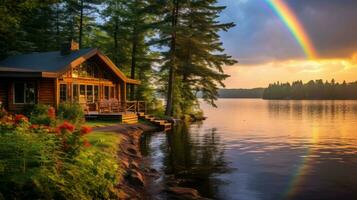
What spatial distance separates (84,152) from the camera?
411 inches

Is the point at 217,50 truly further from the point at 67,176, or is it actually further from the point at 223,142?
the point at 67,176

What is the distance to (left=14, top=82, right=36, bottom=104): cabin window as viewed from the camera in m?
30.8

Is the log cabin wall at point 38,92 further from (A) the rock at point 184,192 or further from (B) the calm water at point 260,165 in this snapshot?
(A) the rock at point 184,192

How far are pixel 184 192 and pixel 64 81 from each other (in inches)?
892

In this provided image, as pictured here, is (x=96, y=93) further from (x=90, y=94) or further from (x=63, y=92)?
(x=63, y=92)

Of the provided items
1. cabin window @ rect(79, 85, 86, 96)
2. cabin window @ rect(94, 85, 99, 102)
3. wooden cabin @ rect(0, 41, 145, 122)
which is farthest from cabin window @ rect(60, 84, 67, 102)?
cabin window @ rect(94, 85, 99, 102)

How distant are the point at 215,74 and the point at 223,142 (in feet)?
67.7

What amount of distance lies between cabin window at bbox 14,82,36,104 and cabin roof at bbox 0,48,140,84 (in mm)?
1344

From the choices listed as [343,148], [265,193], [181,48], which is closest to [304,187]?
[265,193]

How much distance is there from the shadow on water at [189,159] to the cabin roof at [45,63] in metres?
8.85

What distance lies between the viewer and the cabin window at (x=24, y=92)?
101 ft

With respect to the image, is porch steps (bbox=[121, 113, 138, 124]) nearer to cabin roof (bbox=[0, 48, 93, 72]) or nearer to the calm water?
the calm water

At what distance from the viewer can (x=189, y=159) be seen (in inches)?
752

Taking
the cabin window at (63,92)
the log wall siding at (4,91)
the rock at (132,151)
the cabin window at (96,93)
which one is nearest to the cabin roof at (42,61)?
the log wall siding at (4,91)
